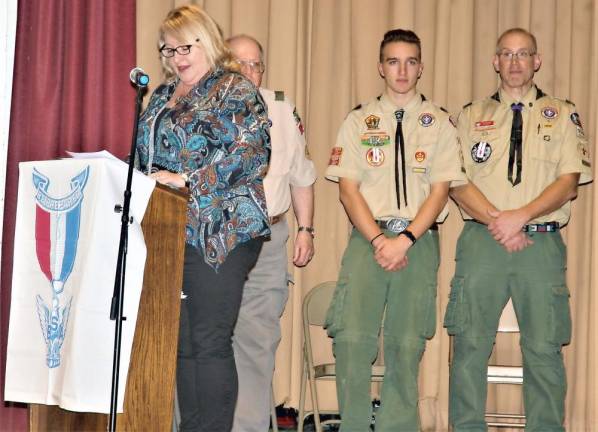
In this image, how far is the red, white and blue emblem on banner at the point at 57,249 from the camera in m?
2.67

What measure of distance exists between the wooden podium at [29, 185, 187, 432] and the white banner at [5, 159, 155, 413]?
94 millimetres

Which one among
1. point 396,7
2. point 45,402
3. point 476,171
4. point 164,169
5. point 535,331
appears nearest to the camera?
point 45,402

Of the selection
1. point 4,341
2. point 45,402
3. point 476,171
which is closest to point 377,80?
point 476,171

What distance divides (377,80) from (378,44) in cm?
20

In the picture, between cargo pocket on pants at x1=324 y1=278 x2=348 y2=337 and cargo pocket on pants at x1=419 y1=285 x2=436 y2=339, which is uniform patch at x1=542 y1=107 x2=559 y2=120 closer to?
cargo pocket on pants at x1=419 y1=285 x2=436 y2=339

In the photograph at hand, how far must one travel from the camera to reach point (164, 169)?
3045 millimetres

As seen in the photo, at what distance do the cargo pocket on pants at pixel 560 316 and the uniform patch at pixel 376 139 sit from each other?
111cm

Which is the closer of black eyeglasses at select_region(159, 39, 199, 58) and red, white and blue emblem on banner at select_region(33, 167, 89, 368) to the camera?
red, white and blue emblem on banner at select_region(33, 167, 89, 368)

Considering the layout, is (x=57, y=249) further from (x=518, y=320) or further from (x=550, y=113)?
(x=550, y=113)

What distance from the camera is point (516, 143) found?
176 inches

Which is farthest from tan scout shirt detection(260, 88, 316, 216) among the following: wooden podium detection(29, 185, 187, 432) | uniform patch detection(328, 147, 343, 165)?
wooden podium detection(29, 185, 187, 432)

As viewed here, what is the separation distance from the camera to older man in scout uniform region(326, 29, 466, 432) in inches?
162

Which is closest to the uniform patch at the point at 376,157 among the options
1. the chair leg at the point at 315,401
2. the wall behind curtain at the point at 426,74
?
the wall behind curtain at the point at 426,74

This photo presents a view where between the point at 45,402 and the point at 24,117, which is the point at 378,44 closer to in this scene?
the point at 24,117
